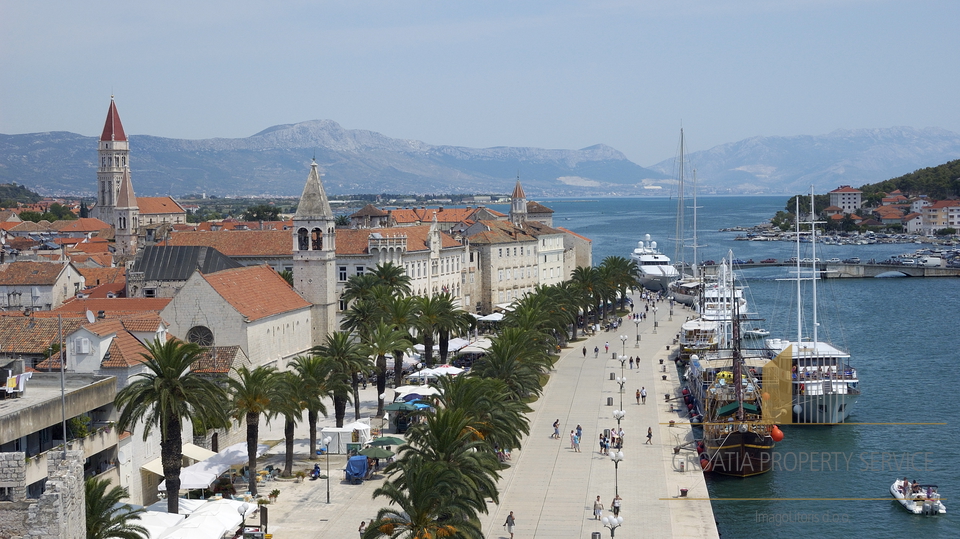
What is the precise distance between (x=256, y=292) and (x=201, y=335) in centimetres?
551

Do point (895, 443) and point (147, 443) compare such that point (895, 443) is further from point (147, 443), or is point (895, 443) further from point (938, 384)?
point (147, 443)

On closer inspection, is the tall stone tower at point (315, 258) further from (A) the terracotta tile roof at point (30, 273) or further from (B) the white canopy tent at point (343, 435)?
(B) the white canopy tent at point (343, 435)

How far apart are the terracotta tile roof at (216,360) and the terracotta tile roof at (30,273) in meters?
30.8

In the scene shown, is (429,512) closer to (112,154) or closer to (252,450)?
(252,450)

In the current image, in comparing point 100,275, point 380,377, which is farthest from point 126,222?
point 380,377

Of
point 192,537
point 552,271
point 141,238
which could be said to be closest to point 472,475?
point 192,537

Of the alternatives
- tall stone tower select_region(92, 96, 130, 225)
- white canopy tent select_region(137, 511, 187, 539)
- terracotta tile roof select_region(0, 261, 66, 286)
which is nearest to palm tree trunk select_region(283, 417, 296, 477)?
white canopy tent select_region(137, 511, 187, 539)

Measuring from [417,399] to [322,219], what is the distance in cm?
2020

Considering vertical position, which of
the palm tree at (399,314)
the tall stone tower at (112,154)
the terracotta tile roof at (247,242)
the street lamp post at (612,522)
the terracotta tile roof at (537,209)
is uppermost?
the tall stone tower at (112,154)

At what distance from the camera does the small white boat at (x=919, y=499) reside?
45.6 meters

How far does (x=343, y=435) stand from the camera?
49875 mm

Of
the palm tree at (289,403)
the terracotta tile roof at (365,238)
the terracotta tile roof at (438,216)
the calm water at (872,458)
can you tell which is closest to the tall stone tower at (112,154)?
the terracotta tile roof at (438,216)

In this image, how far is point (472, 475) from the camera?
35125 millimetres

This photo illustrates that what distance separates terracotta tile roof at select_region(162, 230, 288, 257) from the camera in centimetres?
8400
